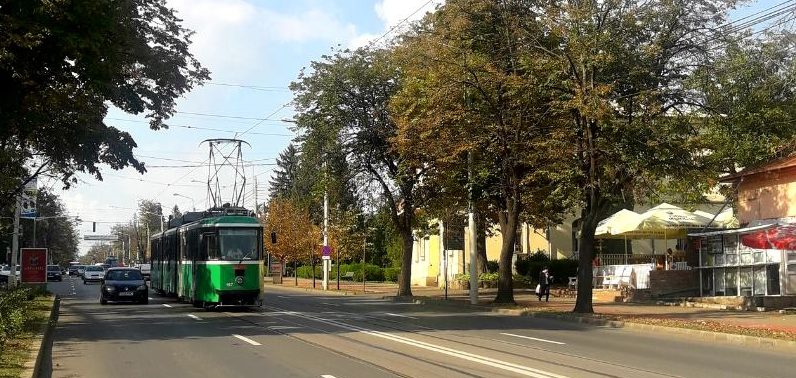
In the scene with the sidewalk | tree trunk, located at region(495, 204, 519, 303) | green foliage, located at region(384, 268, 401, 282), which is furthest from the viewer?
green foliage, located at region(384, 268, 401, 282)

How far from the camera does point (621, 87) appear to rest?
25156 millimetres

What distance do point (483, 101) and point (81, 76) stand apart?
14.0 meters

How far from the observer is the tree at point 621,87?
23.7 metres

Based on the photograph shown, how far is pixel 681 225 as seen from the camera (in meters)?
33.5

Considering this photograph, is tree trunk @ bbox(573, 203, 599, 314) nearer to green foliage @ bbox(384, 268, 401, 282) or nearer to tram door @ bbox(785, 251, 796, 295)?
tram door @ bbox(785, 251, 796, 295)

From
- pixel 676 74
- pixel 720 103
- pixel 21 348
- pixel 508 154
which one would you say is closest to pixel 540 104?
pixel 508 154

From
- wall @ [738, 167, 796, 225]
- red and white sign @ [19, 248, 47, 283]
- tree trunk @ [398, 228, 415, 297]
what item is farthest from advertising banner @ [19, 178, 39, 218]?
wall @ [738, 167, 796, 225]

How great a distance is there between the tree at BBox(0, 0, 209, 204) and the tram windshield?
12.7 feet

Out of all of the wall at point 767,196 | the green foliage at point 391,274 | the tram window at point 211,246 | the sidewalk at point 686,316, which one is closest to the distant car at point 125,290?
the tram window at point 211,246

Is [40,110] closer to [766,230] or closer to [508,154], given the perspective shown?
[508,154]

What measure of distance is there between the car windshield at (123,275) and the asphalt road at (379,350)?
914 centimetres

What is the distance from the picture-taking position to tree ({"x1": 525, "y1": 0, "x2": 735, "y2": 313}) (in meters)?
23.7

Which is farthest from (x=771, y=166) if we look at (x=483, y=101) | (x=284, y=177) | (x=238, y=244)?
(x=284, y=177)

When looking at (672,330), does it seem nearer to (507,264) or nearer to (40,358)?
(507,264)
